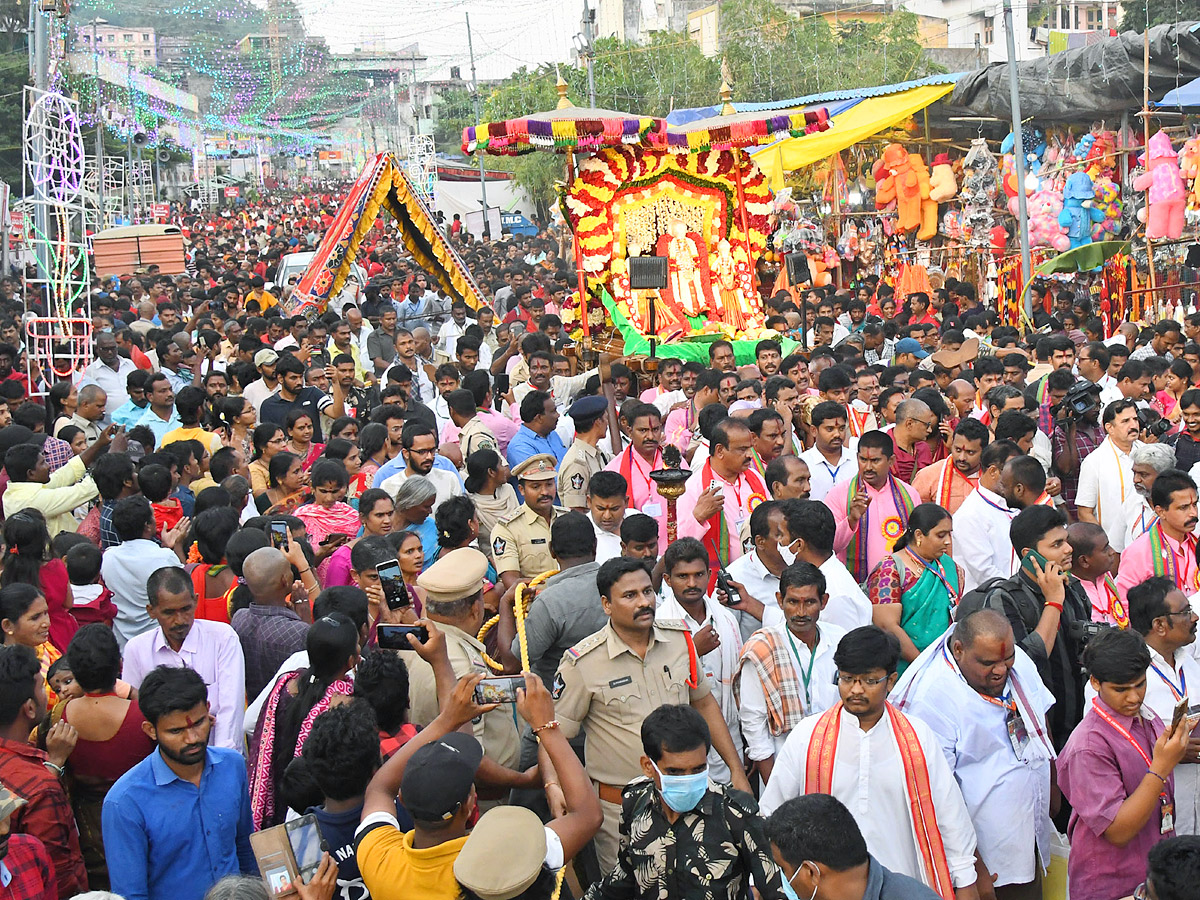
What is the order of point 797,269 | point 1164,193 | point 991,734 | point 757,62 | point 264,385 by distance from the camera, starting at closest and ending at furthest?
point 991,734 → point 264,385 → point 797,269 → point 1164,193 → point 757,62

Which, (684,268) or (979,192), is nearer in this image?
(684,268)

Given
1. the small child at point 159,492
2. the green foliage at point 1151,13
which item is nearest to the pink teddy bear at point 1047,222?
the small child at point 159,492

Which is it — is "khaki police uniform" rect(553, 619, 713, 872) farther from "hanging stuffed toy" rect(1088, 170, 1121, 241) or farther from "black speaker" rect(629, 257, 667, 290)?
"hanging stuffed toy" rect(1088, 170, 1121, 241)

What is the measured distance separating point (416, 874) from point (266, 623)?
2.08 meters

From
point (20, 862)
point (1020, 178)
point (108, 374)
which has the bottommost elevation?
point (20, 862)

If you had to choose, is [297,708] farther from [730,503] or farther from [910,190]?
[910,190]

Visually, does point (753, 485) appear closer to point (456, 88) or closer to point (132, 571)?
point (132, 571)

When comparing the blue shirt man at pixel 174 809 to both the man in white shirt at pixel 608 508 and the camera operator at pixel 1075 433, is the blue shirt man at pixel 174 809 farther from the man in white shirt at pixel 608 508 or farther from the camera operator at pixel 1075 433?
the camera operator at pixel 1075 433

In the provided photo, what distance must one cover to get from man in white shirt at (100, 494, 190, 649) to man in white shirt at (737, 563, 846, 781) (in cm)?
270

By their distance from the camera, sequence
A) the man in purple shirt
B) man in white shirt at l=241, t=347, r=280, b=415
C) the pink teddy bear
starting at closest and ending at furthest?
1. the man in purple shirt
2. man in white shirt at l=241, t=347, r=280, b=415
3. the pink teddy bear

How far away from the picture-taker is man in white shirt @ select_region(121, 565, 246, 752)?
16.3 feet

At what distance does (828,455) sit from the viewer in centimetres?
741

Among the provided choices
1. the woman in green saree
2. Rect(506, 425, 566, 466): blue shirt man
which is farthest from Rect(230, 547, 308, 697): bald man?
Rect(506, 425, 566, 466): blue shirt man

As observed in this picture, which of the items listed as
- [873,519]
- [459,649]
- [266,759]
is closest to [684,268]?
[873,519]
